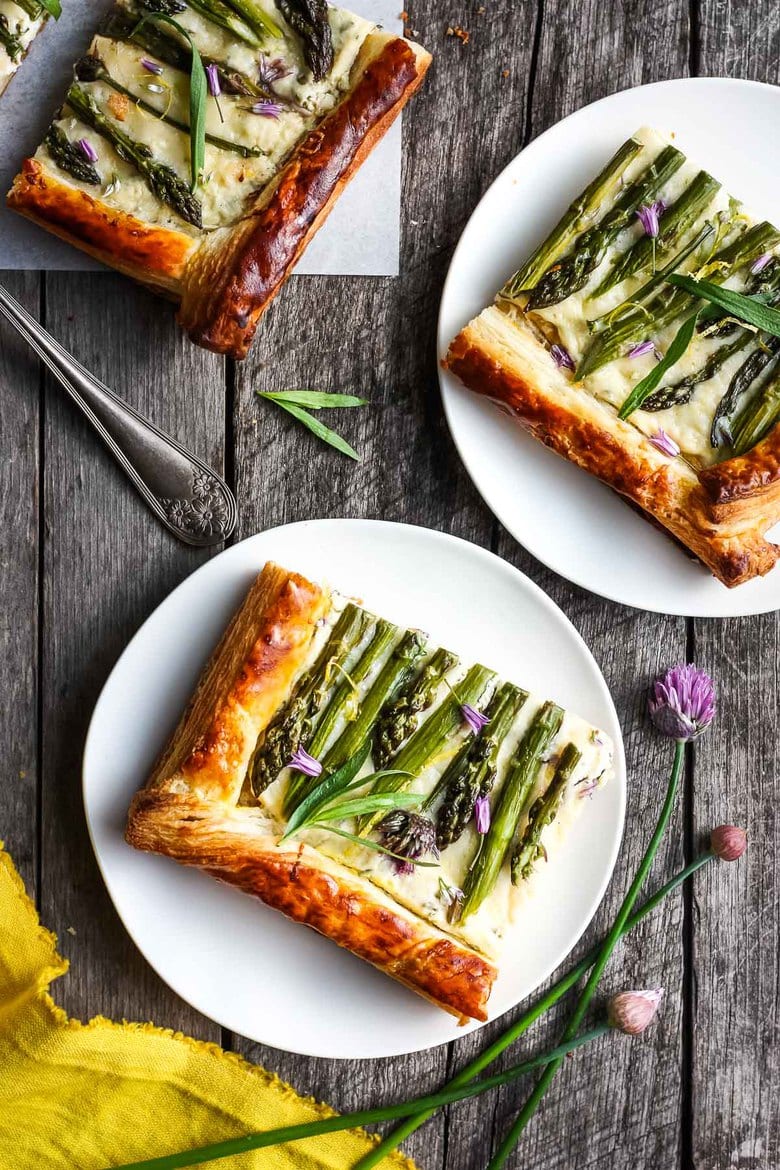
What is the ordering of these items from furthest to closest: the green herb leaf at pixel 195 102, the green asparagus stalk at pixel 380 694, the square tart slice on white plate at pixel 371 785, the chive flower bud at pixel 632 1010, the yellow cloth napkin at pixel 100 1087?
the chive flower bud at pixel 632 1010 → the yellow cloth napkin at pixel 100 1087 → the green asparagus stalk at pixel 380 694 → the square tart slice on white plate at pixel 371 785 → the green herb leaf at pixel 195 102

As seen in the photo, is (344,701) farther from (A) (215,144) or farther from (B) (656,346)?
(A) (215,144)

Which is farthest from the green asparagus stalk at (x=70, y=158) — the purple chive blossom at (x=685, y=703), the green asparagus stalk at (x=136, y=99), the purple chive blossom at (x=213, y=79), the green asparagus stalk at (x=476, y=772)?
the purple chive blossom at (x=685, y=703)

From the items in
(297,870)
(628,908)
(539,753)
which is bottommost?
(628,908)

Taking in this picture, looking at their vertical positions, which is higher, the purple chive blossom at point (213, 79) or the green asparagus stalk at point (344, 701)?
the purple chive blossom at point (213, 79)

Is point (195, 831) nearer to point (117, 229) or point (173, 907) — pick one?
point (173, 907)

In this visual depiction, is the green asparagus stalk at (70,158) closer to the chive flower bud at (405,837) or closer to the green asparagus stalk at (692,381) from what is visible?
the green asparagus stalk at (692,381)

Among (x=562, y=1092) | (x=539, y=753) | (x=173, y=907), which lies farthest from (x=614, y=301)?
(x=562, y=1092)

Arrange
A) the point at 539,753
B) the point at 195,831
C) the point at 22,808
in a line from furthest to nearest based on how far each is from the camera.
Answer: the point at 22,808, the point at 539,753, the point at 195,831

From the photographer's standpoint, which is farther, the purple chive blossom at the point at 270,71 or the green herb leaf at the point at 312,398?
the green herb leaf at the point at 312,398
